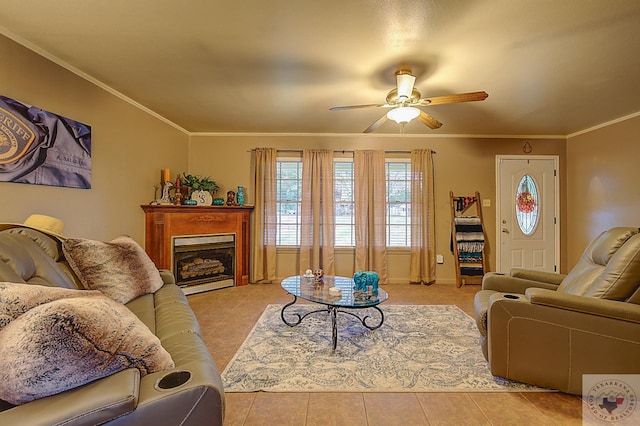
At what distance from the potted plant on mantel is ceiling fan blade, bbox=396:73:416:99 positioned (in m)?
3.01

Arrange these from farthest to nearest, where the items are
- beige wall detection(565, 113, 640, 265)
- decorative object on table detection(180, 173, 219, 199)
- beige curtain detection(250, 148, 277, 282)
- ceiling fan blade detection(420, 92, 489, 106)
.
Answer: beige curtain detection(250, 148, 277, 282) → decorative object on table detection(180, 173, 219, 199) → beige wall detection(565, 113, 640, 265) → ceiling fan blade detection(420, 92, 489, 106)

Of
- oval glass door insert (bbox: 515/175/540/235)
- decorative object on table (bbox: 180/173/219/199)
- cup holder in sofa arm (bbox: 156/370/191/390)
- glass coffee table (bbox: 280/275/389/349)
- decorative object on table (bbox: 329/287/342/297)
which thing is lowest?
glass coffee table (bbox: 280/275/389/349)

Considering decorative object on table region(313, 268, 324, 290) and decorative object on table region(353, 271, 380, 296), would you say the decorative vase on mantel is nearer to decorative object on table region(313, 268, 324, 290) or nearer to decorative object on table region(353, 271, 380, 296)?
decorative object on table region(313, 268, 324, 290)

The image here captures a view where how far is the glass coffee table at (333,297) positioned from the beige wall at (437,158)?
165cm

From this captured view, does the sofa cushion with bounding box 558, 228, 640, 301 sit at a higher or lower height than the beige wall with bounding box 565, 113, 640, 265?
lower

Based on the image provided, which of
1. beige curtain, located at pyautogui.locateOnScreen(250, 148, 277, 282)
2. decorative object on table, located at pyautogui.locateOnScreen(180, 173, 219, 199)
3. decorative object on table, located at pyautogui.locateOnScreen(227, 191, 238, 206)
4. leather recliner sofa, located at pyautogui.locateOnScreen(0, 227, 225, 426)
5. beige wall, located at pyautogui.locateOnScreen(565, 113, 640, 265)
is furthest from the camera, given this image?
beige curtain, located at pyautogui.locateOnScreen(250, 148, 277, 282)

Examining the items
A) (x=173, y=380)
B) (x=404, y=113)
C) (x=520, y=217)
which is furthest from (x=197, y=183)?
(x=520, y=217)

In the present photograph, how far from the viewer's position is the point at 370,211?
15.2 ft

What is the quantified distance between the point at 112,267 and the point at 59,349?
1.41m

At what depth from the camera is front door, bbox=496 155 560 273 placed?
15.4 ft

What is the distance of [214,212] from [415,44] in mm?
3265

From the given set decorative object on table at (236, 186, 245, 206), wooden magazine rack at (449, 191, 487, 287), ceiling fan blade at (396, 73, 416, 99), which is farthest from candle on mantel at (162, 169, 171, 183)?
wooden magazine rack at (449, 191, 487, 287)

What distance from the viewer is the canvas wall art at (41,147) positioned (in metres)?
2.08

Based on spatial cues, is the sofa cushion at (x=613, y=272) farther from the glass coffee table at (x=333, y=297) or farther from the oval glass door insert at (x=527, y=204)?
the oval glass door insert at (x=527, y=204)
